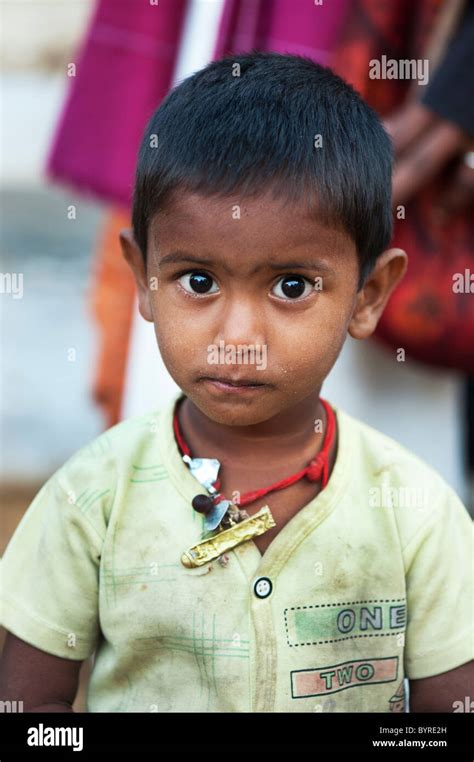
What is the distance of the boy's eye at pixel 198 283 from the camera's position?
4.38 feet

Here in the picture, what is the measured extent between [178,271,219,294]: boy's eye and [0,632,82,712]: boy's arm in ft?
1.80

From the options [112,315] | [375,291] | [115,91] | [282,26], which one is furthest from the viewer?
[112,315]

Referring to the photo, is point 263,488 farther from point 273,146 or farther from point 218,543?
point 273,146

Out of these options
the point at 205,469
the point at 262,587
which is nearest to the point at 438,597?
the point at 262,587

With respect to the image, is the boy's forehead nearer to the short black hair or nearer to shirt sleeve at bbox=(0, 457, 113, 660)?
the short black hair

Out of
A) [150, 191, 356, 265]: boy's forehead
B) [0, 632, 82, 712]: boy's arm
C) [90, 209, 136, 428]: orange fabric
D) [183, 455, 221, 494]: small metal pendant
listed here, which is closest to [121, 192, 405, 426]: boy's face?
[150, 191, 356, 265]: boy's forehead

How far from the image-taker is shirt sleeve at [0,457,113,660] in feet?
4.80

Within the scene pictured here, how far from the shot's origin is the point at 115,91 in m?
2.52

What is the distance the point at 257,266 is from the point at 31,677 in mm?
657

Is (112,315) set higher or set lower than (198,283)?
higher

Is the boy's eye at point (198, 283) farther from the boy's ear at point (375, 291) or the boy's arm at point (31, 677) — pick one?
the boy's arm at point (31, 677)
